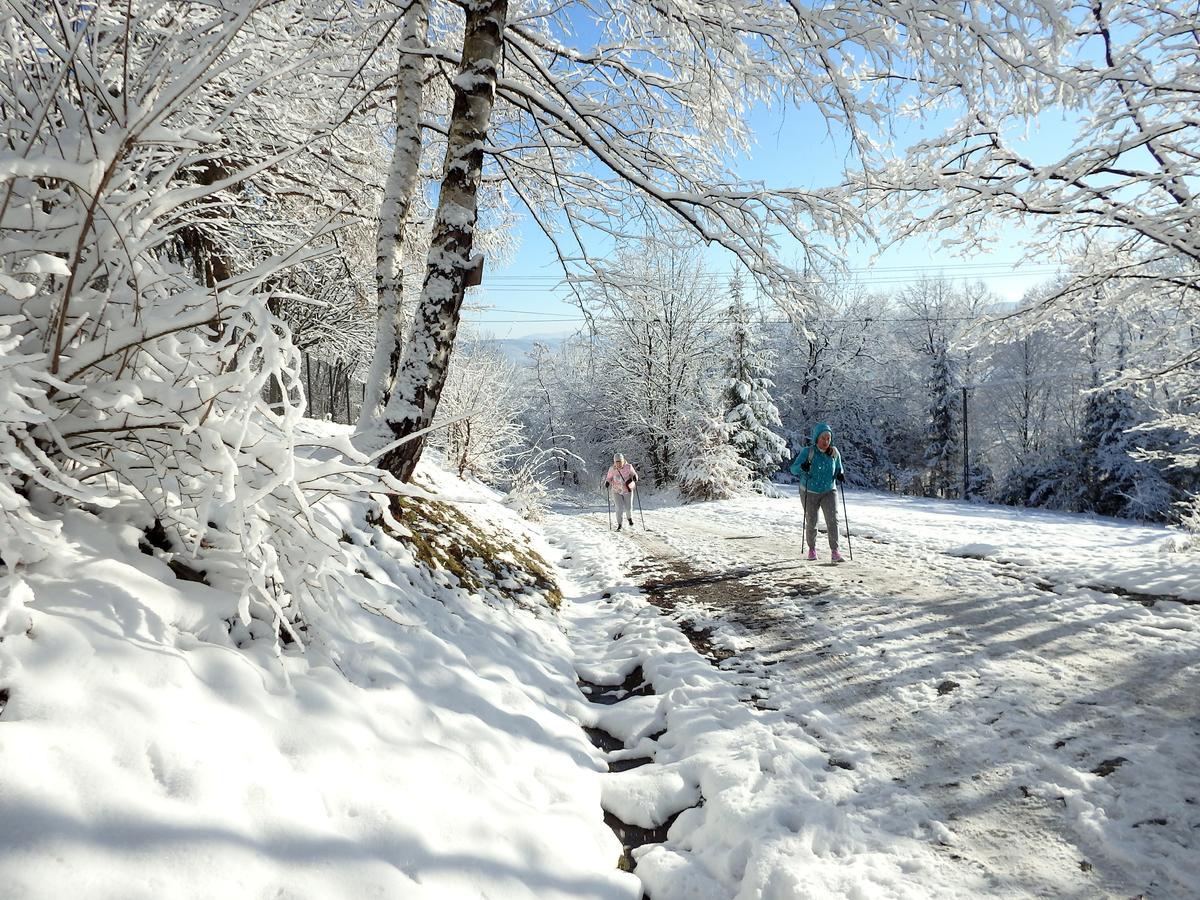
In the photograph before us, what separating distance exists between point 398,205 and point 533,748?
4.59 m

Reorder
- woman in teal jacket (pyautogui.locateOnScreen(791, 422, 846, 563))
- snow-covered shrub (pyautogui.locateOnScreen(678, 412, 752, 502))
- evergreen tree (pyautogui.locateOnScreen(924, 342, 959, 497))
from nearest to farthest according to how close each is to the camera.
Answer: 1. woman in teal jacket (pyautogui.locateOnScreen(791, 422, 846, 563))
2. snow-covered shrub (pyautogui.locateOnScreen(678, 412, 752, 502))
3. evergreen tree (pyautogui.locateOnScreen(924, 342, 959, 497))

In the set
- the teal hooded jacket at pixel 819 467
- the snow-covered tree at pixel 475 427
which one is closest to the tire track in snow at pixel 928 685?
the teal hooded jacket at pixel 819 467

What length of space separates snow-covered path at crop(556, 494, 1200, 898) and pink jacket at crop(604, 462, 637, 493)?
6159 millimetres

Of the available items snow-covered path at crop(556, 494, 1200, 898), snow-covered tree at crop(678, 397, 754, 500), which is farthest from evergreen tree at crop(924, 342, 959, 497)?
snow-covered path at crop(556, 494, 1200, 898)

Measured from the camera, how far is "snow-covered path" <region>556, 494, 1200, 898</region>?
6.75 feet

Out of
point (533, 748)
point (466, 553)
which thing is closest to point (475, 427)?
point (466, 553)

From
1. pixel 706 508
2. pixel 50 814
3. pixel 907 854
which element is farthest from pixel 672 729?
pixel 706 508

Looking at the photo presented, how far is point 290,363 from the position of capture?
1.70m

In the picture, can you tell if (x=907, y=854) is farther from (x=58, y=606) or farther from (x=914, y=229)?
(x=914, y=229)

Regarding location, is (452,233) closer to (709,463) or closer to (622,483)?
(622,483)

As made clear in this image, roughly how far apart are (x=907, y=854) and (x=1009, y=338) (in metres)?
8.85

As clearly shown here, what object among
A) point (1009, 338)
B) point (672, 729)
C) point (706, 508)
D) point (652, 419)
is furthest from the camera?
point (652, 419)

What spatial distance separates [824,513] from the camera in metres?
7.09

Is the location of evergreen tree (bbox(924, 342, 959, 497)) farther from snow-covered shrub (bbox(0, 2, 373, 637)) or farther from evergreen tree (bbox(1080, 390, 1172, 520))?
snow-covered shrub (bbox(0, 2, 373, 637))
